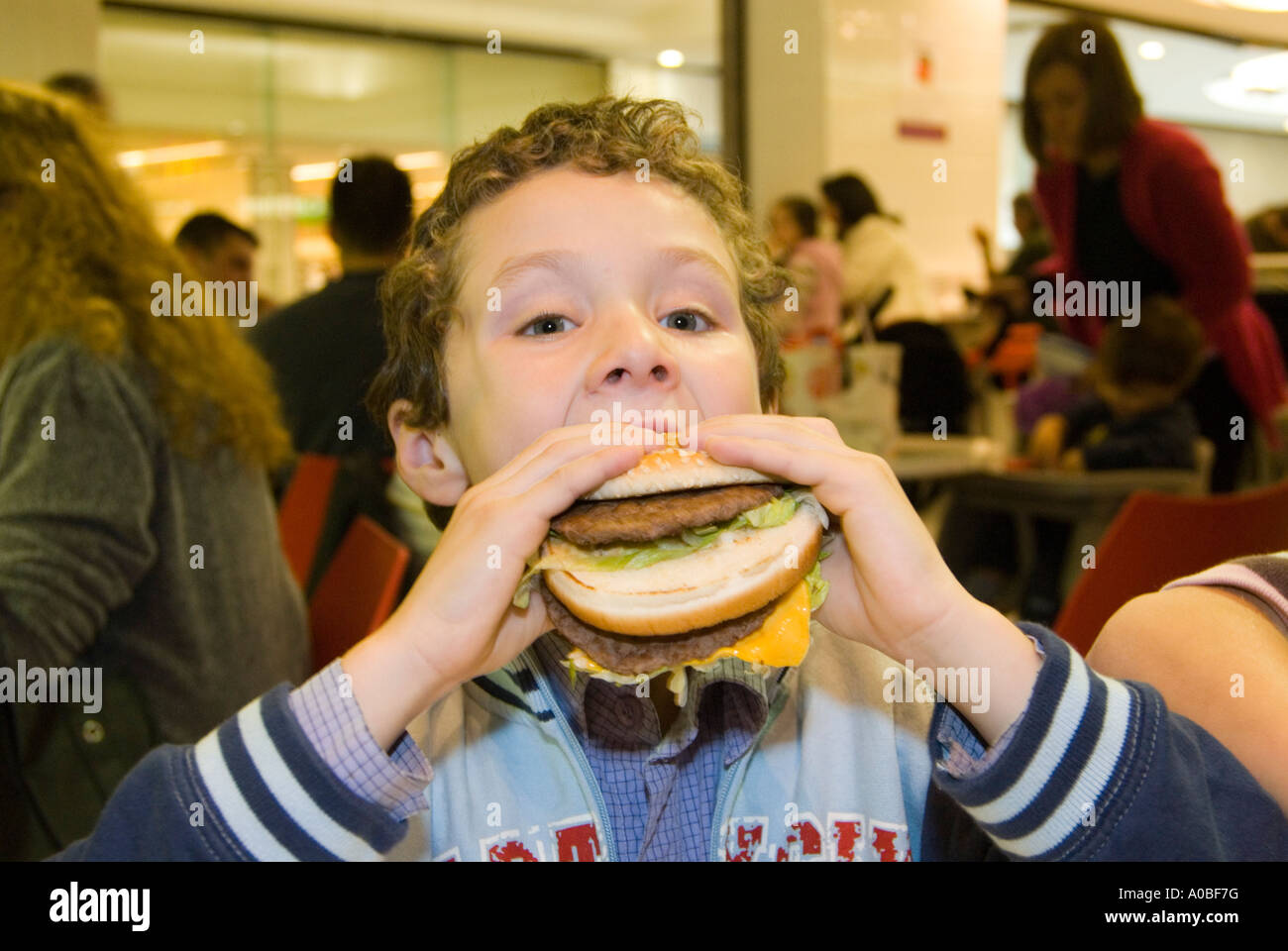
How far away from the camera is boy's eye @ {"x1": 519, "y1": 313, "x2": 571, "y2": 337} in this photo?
3.65 ft

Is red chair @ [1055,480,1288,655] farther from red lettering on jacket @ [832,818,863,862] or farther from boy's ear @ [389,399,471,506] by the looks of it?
boy's ear @ [389,399,471,506]

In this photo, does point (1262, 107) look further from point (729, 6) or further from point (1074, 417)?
point (729, 6)

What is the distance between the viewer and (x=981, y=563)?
3232mm

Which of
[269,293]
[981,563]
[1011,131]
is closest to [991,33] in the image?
[1011,131]

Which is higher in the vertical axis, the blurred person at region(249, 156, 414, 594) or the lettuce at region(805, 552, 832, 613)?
the blurred person at region(249, 156, 414, 594)

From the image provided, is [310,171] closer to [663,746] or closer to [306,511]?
[306,511]

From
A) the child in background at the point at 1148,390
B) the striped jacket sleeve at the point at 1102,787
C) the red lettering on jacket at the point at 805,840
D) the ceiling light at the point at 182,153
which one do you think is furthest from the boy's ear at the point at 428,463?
the ceiling light at the point at 182,153

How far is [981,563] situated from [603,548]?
2.43 metres

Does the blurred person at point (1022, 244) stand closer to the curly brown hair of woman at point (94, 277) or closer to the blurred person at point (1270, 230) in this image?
the blurred person at point (1270, 230)

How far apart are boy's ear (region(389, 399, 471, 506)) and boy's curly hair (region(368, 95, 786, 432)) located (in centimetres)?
1

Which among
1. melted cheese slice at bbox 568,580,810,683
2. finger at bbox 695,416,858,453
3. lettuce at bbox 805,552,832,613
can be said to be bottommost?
melted cheese slice at bbox 568,580,810,683

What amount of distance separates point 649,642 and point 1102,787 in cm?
43

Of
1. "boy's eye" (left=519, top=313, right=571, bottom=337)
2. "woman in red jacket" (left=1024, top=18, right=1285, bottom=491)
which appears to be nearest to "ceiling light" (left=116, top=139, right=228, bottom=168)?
"woman in red jacket" (left=1024, top=18, right=1285, bottom=491)
